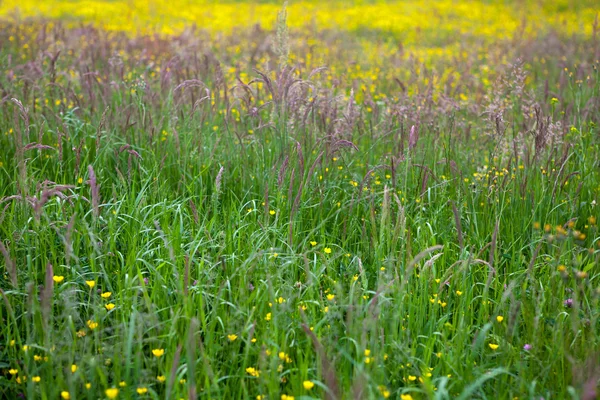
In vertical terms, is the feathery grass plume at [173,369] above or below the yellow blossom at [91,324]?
above

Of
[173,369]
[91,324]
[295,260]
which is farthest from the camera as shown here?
[295,260]

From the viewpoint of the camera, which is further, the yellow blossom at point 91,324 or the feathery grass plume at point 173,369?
the yellow blossom at point 91,324

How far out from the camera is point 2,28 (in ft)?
25.4

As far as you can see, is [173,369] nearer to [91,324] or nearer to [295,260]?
[91,324]

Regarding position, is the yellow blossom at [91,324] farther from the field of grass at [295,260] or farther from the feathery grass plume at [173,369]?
the feathery grass plume at [173,369]

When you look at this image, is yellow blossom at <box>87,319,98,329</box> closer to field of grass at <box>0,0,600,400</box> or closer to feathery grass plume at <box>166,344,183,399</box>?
field of grass at <box>0,0,600,400</box>

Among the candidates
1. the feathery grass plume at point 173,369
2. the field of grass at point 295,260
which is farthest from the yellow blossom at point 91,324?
the feathery grass plume at point 173,369

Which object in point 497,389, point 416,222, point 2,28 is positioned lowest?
point 497,389

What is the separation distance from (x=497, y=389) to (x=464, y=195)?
132cm

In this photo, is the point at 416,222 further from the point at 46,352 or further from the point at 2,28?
the point at 2,28

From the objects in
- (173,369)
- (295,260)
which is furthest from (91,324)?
(295,260)

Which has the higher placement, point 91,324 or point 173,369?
point 173,369

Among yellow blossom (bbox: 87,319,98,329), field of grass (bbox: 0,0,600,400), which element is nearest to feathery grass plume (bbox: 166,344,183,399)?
field of grass (bbox: 0,0,600,400)

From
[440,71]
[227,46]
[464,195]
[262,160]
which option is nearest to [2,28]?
[227,46]
